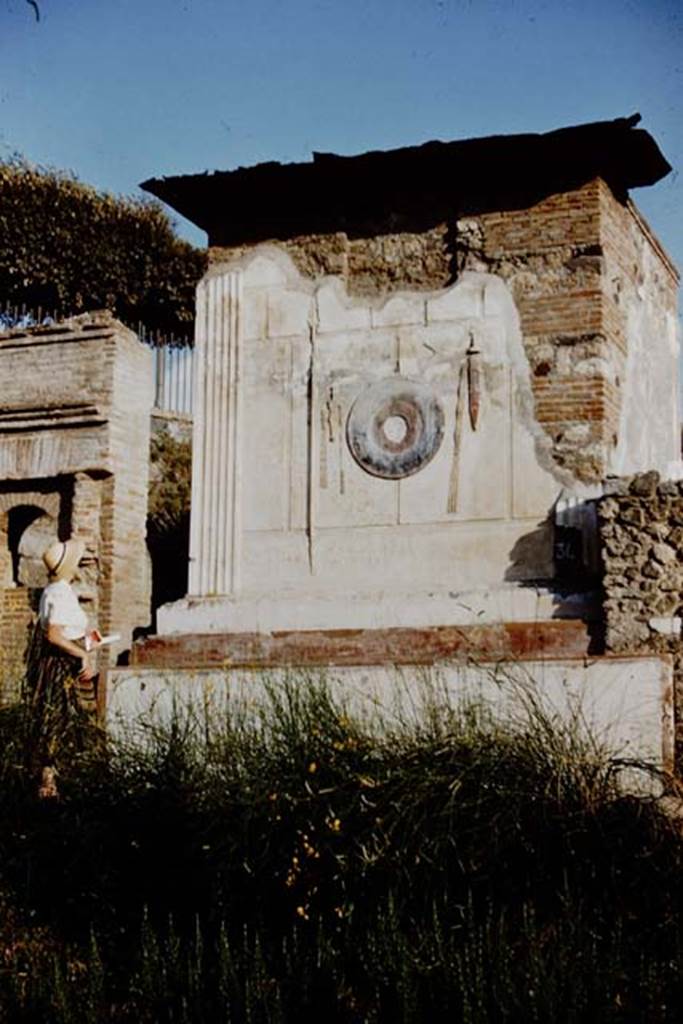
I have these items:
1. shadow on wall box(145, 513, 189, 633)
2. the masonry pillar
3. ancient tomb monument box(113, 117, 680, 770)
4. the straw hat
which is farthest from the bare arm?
shadow on wall box(145, 513, 189, 633)

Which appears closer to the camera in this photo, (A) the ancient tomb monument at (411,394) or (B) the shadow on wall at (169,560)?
(A) the ancient tomb monument at (411,394)

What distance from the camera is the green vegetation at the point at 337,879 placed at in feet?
24.7

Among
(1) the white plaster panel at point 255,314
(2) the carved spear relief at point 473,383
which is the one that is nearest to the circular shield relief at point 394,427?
(2) the carved spear relief at point 473,383

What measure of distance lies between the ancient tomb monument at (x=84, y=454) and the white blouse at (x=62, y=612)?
570 cm

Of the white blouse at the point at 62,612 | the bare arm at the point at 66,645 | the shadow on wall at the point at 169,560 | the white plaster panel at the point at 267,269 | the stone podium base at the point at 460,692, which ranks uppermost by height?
the white plaster panel at the point at 267,269

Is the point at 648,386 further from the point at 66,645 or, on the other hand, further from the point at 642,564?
the point at 66,645

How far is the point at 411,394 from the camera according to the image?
43.2ft

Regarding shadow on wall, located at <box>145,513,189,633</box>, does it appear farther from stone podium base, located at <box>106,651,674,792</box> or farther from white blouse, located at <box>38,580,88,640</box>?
white blouse, located at <box>38,580,88,640</box>

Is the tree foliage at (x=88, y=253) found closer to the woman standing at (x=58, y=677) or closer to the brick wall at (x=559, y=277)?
the brick wall at (x=559, y=277)

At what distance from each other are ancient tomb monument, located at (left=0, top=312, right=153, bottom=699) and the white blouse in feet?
18.7

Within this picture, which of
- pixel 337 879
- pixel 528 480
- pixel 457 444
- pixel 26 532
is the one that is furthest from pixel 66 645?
pixel 26 532

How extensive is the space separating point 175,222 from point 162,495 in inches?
521

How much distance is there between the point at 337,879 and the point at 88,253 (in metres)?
24.1

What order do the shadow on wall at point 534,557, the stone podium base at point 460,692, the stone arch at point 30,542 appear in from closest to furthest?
the stone podium base at point 460,692 → the shadow on wall at point 534,557 → the stone arch at point 30,542
